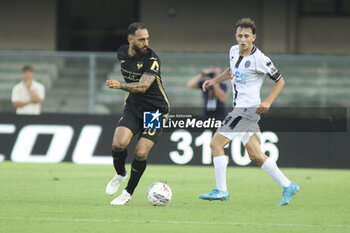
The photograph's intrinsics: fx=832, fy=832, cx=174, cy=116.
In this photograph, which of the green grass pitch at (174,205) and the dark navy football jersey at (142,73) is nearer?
the green grass pitch at (174,205)

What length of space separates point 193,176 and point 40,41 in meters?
10.2

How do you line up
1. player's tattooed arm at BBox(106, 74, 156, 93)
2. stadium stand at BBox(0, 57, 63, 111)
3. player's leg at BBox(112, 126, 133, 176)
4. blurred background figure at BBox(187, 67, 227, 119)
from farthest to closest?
stadium stand at BBox(0, 57, 63, 111)
blurred background figure at BBox(187, 67, 227, 119)
player's leg at BBox(112, 126, 133, 176)
player's tattooed arm at BBox(106, 74, 156, 93)

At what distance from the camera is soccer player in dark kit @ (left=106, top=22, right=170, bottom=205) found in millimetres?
9703

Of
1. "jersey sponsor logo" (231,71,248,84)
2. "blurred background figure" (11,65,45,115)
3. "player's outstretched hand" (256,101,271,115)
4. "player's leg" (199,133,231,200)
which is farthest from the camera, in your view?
"blurred background figure" (11,65,45,115)

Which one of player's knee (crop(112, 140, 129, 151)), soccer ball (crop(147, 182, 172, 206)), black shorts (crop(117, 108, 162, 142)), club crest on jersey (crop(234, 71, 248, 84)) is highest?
club crest on jersey (crop(234, 71, 248, 84))

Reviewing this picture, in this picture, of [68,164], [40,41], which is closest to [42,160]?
[68,164]

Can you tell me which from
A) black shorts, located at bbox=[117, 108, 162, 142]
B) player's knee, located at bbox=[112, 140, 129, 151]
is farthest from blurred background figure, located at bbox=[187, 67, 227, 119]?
player's knee, located at bbox=[112, 140, 129, 151]

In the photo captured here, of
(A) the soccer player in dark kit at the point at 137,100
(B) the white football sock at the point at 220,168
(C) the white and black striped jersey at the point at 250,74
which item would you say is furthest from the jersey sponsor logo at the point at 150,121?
(C) the white and black striped jersey at the point at 250,74

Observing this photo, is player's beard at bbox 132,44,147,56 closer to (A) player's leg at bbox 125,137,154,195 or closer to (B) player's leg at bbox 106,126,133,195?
(B) player's leg at bbox 106,126,133,195

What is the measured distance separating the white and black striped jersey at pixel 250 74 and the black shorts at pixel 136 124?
1124mm

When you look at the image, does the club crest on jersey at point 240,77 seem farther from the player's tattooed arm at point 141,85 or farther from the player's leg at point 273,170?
the player's tattooed arm at point 141,85

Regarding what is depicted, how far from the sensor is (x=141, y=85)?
9.59 meters

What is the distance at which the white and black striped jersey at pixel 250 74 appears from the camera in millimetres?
10055

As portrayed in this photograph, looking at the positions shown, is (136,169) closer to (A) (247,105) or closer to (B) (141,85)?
A: (B) (141,85)
